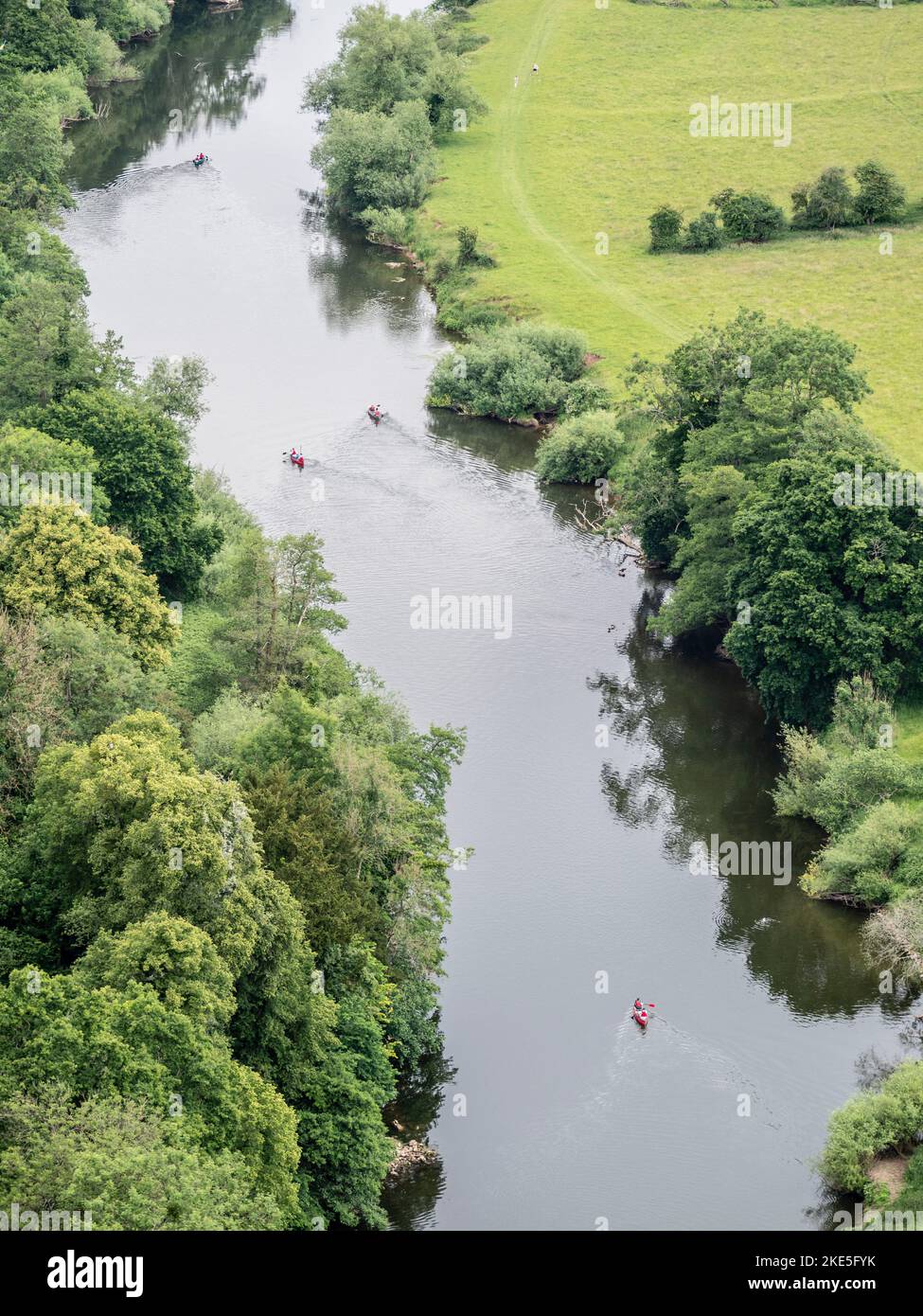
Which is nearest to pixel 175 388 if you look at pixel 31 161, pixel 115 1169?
pixel 31 161

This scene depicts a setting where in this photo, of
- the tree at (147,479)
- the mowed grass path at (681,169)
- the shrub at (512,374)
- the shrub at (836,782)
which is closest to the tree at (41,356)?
the tree at (147,479)

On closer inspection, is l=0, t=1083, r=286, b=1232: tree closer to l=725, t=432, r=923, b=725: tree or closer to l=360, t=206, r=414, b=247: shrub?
l=725, t=432, r=923, b=725: tree

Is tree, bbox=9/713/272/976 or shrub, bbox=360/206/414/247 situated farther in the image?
shrub, bbox=360/206/414/247

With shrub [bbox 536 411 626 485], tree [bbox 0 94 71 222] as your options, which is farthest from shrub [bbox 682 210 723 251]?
tree [bbox 0 94 71 222]

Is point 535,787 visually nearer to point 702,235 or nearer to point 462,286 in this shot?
point 462,286

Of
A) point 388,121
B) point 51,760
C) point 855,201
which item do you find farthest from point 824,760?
point 388,121

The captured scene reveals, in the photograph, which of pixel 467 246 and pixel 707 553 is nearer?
pixel 707 553
